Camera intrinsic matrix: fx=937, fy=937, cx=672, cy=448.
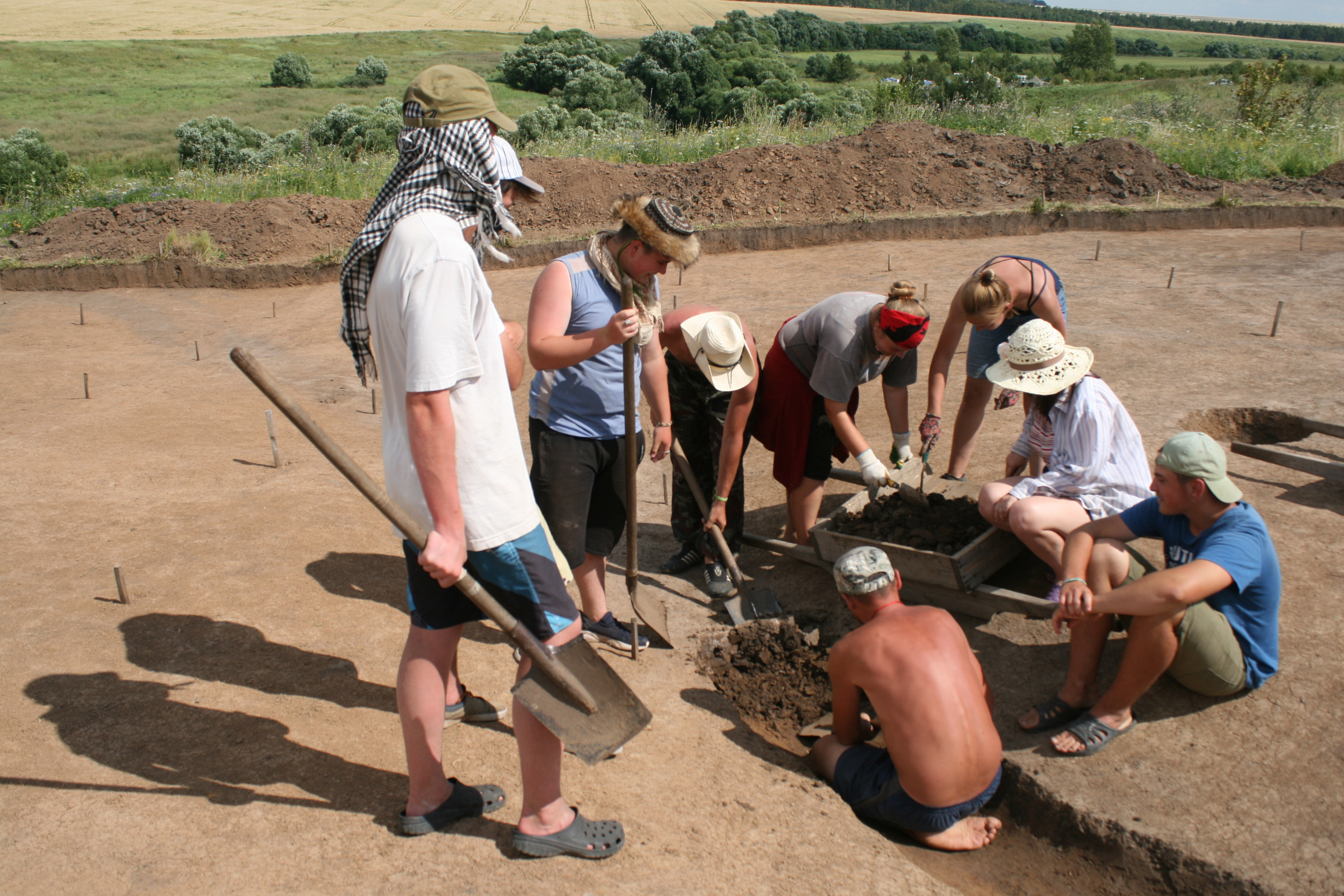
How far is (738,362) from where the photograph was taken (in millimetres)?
4684

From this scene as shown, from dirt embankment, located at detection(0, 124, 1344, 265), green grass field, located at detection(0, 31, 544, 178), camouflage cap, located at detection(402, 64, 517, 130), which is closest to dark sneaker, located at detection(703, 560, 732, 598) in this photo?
camouflage cap, located at detection(402, 64, 517, 130)

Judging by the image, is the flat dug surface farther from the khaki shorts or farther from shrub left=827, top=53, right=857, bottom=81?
shrub left=827, top=53, right=857, bottom=81

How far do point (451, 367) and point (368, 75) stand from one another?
1555 inches

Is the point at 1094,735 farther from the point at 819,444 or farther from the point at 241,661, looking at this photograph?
the point at 241,661

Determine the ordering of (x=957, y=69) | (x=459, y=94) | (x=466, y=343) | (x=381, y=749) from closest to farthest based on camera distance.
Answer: (x=466, y=343) → (x=459, y=94) → (x=381, y=749) → (x=957, y=69)

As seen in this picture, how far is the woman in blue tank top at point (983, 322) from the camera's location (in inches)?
185

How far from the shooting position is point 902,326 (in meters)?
4.30

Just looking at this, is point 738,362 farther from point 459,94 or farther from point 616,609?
point 459,94

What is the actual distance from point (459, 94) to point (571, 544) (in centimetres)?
200

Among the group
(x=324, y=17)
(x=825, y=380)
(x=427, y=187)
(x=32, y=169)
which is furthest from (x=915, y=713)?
(x=324, y=17)

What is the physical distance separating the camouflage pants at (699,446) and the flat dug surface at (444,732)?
312mm

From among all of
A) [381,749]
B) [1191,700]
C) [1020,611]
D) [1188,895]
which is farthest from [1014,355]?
[381,749]

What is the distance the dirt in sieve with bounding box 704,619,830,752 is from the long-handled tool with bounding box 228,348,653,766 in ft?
4.96

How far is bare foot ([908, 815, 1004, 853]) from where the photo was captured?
327cm
